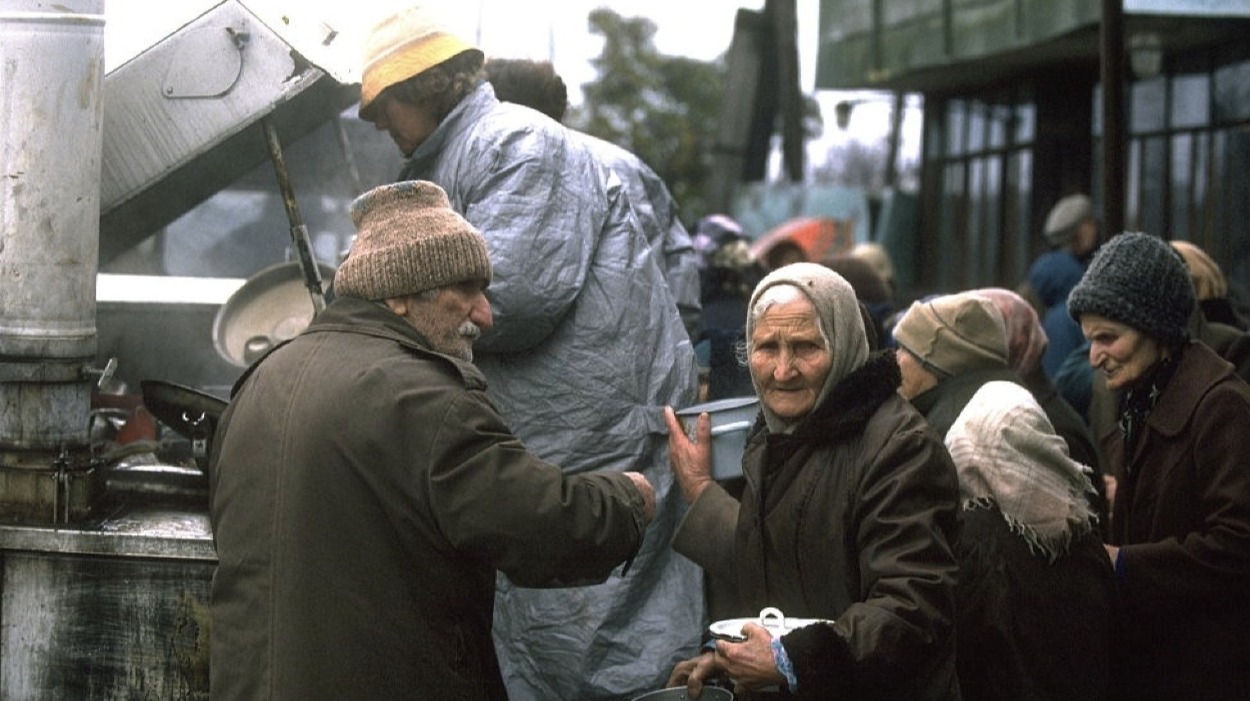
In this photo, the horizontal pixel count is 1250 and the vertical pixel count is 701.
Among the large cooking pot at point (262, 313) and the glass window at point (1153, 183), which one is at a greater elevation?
the glass window at point (1153, 183)

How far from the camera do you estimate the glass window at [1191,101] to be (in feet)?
40.2

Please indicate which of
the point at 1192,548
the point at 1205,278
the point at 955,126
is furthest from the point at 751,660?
the point at 955,126

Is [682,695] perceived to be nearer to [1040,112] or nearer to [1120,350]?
[1120,350]

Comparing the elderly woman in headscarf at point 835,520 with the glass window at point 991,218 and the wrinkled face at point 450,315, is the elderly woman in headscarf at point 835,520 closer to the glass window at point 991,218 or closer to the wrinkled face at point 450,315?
the wrinkled face at point 450,315

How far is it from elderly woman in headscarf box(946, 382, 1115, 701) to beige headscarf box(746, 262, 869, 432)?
1.91 feet

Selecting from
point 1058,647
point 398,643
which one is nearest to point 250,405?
point 398,643

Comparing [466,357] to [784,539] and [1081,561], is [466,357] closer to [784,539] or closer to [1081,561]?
[784,539]

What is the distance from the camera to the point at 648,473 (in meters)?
4.78

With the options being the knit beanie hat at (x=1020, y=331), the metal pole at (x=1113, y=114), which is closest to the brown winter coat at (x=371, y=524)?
the knit beanie hat at (x=1020, y=331)

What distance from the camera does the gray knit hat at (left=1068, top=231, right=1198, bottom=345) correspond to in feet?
14.0

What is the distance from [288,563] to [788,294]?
4.05 feet

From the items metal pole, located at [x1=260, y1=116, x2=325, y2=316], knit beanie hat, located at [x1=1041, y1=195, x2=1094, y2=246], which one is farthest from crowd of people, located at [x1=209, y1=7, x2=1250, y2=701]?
knit beanie hat, located at [x1=1041, y1=195, x2=1094, y2=246]

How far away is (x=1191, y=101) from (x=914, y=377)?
8.84m

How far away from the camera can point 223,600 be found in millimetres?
3270
